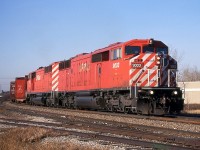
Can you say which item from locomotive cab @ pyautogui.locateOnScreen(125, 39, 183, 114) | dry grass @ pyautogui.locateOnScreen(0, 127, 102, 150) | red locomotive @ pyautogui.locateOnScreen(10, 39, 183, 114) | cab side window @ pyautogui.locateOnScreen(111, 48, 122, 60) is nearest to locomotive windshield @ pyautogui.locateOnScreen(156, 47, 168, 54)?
red locomotive @ pyautogui.locateOnScreen(10, 39, 183, 114)

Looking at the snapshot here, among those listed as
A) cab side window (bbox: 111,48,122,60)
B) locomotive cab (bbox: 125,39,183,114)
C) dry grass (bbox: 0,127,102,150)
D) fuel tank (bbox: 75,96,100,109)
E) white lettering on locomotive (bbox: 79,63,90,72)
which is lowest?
dry grass (bbox: 0,127,102,150)

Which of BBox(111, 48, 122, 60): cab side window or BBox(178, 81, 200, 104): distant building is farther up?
BBox(111, 48, 122, 60): cab side window

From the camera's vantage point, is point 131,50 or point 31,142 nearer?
point 31,142

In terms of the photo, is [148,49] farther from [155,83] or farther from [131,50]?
[155,83]

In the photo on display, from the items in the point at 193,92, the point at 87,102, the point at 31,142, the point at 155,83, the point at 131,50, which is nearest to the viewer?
the point at 31,142

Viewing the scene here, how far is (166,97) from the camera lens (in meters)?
17.1

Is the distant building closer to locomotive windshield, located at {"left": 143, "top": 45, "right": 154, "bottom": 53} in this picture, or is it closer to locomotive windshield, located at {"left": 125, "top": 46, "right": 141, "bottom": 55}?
locomotive windshield, located at {"left": 143, "top": 45, "right": 154, "bottom": 53}

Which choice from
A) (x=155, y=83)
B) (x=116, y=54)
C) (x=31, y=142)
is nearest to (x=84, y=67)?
(x=116, y=54)

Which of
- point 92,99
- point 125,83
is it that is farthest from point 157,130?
point 92,99

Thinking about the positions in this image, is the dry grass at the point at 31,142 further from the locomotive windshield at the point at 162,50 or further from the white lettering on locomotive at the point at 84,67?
the white lettering on locomotive at the point at 84,67

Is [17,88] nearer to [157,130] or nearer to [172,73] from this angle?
[172,73]

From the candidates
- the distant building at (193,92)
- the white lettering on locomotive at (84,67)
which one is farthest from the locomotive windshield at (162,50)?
the distant building at (193,92)

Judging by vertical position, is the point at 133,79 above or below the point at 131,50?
below

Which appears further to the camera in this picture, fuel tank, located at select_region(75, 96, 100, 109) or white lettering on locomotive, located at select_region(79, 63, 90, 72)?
white lettering on locomotive, located at select_region(79, 63, 90, 72)
